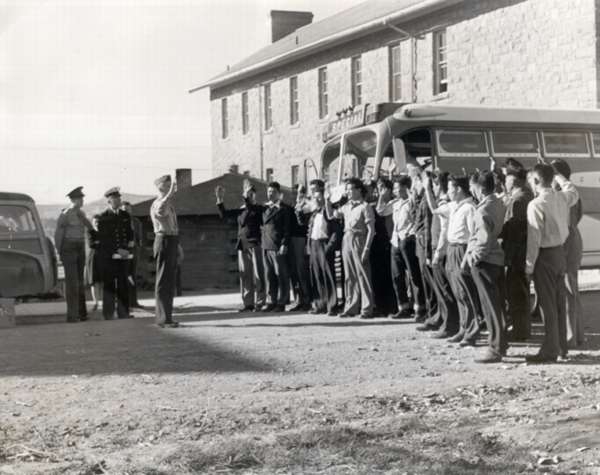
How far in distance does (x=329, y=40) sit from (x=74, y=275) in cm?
2185

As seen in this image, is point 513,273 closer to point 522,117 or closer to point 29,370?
point 29,370

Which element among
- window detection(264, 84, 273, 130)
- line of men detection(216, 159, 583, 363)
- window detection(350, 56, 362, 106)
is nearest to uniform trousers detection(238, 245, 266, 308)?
line of men detection(216, 159, 583, 363)

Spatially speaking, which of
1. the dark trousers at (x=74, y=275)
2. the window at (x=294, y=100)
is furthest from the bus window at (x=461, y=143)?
the window at (x=294, y=100)

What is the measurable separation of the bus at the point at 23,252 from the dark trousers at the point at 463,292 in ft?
28.1

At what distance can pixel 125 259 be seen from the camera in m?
16.6

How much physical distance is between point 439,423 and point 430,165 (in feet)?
38.0

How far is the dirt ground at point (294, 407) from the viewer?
640 cm

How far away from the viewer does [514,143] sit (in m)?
19.1

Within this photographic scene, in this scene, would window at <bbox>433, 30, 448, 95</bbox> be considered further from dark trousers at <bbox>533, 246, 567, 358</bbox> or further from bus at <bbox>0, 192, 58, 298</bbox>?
dark trousers at <bbox>533, 246, 567, 358</bbox>

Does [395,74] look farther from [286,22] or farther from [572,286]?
[572,286]

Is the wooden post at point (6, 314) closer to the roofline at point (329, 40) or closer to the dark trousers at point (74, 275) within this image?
the dark trousers at point (74, 275)

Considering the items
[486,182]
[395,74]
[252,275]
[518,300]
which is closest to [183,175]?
[395,74]

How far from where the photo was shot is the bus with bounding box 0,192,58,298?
57.7ft

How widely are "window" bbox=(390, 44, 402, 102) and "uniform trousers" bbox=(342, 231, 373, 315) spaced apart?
18668 millimetres
